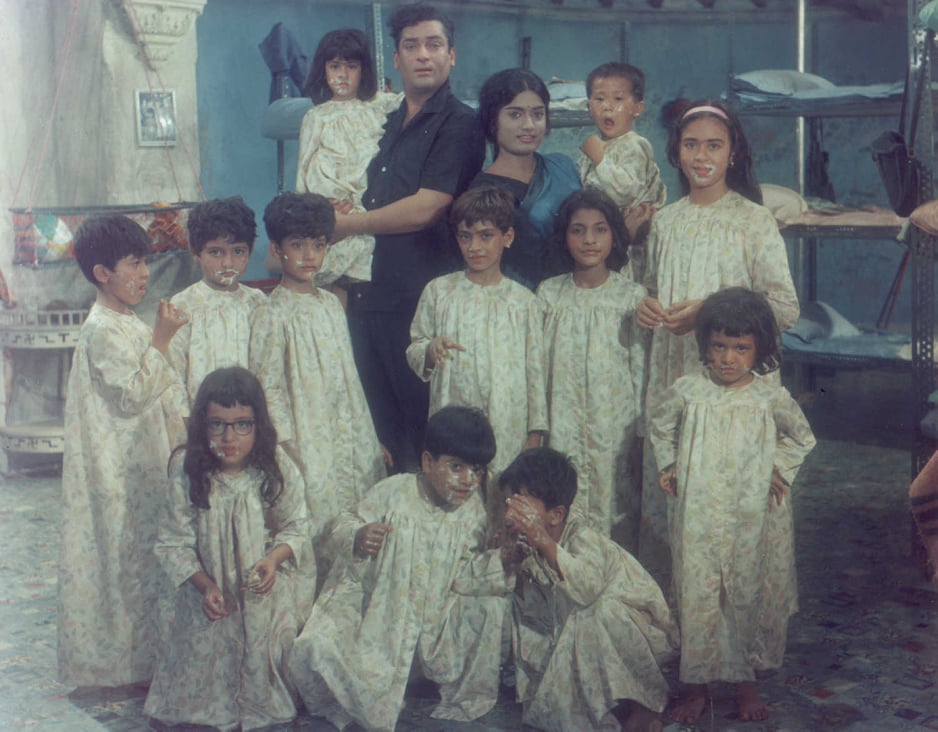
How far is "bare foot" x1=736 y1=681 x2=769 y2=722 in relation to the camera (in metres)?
2.74

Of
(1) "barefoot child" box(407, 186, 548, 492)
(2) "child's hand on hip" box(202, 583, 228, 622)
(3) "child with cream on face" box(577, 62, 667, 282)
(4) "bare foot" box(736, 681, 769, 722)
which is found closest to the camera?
(2) "child's hand on hip" box(202, 583, 228, 622)

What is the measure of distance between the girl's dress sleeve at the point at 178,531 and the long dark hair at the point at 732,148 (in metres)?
1.61

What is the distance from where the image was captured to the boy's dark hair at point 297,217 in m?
2.98

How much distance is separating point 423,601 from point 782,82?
376 cm

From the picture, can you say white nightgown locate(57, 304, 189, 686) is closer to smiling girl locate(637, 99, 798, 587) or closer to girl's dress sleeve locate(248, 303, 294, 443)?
girl's dress sleeve locate(248, 303, 294, 443)

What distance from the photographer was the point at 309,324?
120 inches

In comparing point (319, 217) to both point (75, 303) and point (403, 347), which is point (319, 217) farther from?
point (75, 303)

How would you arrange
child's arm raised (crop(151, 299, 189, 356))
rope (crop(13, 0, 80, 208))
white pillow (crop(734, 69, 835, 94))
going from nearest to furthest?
child's arm raised (crop(151, 299, 189, 356)), rope (crop(13, 0, 80, 208)), white pillow (crop(734, 69, 835, 94))

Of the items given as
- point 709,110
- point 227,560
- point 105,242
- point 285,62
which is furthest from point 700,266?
point 285,62

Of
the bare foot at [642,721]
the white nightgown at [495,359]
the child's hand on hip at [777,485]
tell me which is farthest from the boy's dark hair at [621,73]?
the bare foot at [642,721]

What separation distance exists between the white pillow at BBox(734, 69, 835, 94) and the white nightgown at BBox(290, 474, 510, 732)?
3404mm

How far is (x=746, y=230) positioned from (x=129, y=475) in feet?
6.05

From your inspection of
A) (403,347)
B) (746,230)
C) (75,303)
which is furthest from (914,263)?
(75,303)

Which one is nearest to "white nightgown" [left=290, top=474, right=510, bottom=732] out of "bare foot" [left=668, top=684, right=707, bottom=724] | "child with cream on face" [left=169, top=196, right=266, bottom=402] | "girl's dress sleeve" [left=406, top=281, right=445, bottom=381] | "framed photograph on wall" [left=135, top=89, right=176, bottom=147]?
"girl's dress sleeve" [left=406, top=281, right=445, bottom=381]
